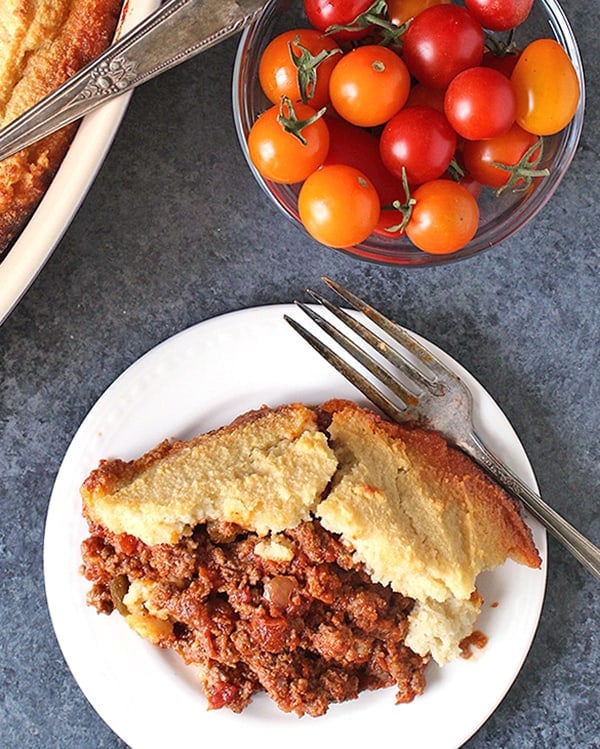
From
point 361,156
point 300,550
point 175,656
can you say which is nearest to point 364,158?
point 361,156

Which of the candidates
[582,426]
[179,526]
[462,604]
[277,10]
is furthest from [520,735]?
[277,10]

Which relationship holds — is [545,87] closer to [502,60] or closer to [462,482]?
[502,60]

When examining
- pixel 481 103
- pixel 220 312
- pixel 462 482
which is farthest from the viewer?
pixel 220 312

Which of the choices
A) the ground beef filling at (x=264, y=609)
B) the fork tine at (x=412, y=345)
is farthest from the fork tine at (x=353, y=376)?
the ground beef filling at (x=264, y=609)

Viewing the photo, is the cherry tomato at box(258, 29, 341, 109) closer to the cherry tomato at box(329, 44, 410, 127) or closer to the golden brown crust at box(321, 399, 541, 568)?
the cherry tomato at box(329, 44, 410, 127)

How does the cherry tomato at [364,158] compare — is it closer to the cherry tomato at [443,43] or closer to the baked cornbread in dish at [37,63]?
the cherry tomato at [443,43]

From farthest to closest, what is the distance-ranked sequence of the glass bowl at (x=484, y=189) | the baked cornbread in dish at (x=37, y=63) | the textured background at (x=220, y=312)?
the textured background at (x=220, y=312)
the glass bowl at (x=484, y=189)
the baked cornbread in dish at (x=37, y=63)

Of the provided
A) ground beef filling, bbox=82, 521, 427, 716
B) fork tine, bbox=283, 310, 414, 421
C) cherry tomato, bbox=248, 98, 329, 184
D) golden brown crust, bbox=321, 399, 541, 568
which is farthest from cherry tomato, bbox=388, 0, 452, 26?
ground beef filling, bbox=82, 521, 427, 716
